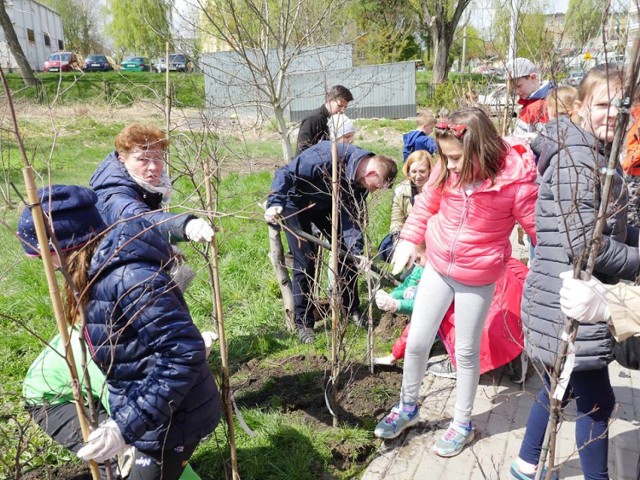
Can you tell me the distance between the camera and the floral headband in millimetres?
2326

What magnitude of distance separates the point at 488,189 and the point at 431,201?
40 cm

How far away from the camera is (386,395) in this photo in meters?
3.26

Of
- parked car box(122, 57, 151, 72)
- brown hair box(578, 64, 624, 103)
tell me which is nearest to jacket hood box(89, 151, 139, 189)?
brown hair box(578, 64, 624, 103)

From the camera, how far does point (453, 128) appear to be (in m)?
2.35

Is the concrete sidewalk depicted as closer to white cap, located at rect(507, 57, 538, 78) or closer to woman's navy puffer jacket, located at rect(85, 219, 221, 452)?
woman's navy puffer jacket, located at rect(85, 219, 221, 452)

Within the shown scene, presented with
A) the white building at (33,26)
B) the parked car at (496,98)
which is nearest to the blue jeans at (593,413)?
the white building at (33,26)

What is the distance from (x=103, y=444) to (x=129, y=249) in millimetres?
600

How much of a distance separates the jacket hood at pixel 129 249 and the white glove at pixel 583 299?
1249 mm

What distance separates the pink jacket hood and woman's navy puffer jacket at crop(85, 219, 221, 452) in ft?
4.03

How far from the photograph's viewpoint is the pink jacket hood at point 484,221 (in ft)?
7.80

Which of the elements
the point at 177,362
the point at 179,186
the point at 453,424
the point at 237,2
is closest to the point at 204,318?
the point at 453,424

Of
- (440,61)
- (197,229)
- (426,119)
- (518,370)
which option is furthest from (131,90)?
(440,61)

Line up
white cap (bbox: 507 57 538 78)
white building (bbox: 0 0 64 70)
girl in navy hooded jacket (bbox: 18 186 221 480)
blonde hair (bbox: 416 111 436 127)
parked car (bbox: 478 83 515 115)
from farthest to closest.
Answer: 1. parked car (bbox: 478 83 515 115)
2. blonde hair (bbox: 416 111 436 127)
3. white cap (bbox: 507 57 538 78)
4. white building (bbox: 0 0 64 70)
5. girl in navy hooded jacket (bbox: 18 186 221 480)

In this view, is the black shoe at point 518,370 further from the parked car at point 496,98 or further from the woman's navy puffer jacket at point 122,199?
the parked car at point 496,98
